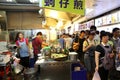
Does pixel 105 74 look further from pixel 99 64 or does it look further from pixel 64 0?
pixel 64 0

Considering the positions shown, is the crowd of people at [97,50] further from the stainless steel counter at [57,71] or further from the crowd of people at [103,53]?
Result: the stainless steel counter at [57,71]

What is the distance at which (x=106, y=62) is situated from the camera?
12.7 feet

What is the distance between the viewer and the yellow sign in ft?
13.2

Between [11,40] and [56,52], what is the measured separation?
9921 mm

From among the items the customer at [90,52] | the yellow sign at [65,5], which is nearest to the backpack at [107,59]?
the yellow sign at [65,5]

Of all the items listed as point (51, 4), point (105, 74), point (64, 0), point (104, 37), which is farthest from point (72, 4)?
point (105, 74)

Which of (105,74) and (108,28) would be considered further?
(108,28)

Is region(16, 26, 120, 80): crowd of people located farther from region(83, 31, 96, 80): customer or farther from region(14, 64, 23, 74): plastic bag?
region(14, 64, 23, 74): plastic bag

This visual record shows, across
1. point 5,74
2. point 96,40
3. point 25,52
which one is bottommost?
point 5,74

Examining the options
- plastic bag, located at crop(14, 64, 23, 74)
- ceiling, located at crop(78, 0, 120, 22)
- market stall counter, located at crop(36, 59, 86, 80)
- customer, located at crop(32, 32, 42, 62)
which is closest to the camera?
market stall counter, located at crop(36, 59, 86, 80)

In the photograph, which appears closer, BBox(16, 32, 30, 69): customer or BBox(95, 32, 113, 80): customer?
BBox(95, 32, 113, 80): customer

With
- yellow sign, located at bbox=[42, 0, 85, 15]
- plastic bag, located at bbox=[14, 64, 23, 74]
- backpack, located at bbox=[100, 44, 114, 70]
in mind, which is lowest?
plastic bag, located at bbox=[14, 64, 23, 74]

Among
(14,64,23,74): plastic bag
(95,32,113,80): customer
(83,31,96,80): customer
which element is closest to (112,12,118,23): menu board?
(83,31,96,80): customer

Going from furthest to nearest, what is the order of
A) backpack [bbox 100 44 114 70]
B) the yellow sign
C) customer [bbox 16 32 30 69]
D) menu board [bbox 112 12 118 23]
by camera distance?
customer [bbox 16 32 30 69], menu board [bbox 112 12 118 23], the yellow sign, backpack [bbox 100 44 114 70]
